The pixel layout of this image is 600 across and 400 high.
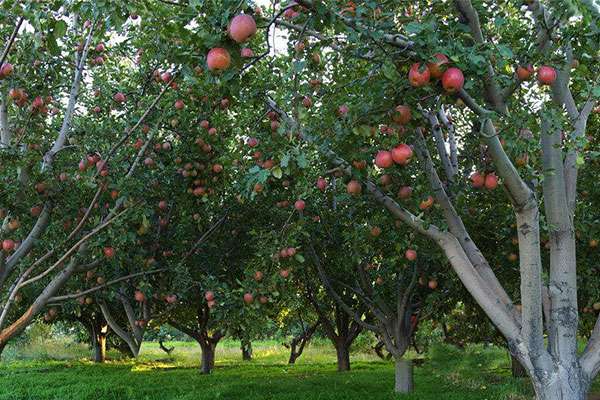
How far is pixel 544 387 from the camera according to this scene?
4719mm

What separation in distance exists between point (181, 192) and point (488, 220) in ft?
15.4

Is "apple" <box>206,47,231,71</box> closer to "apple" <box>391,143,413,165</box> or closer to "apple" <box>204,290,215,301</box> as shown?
"apple" <box>391,143,413,165</box>

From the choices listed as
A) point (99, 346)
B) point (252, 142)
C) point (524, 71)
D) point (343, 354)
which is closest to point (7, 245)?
point (252, 142)

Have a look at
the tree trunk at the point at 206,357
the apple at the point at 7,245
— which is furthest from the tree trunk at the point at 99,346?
the apple at the point at 7,245

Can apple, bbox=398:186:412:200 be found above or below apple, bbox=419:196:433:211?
above

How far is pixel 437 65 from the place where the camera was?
11.0ft

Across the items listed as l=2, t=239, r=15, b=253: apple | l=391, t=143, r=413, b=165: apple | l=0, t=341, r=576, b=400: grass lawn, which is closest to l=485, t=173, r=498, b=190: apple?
l=391, t=143, r=413, b=165: apple

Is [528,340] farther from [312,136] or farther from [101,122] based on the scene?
[101,122]

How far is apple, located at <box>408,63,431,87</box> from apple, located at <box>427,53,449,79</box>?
0.03 meters

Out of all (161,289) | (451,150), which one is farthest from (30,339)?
(451,150)

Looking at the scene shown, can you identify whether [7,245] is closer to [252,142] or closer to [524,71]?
[252,142]

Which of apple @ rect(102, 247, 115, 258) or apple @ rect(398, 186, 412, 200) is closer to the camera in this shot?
apple @ rect(398, 186, 412, 200)

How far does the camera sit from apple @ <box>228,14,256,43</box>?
2793 millimetres

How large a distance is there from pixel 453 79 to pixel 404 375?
335 inches
